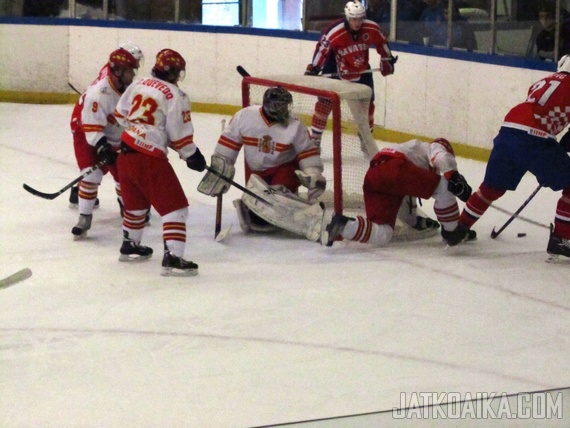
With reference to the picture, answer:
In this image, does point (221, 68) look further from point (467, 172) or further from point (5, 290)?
point (5, 290)

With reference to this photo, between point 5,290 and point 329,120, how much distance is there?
1.85 meters

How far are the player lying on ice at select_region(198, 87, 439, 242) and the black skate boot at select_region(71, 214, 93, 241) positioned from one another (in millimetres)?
562

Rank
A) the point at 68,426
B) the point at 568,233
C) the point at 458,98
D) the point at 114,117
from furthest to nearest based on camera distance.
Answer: the point at 458,98 < the point at 114,117 < the point at 568,233 < the point at 68,426

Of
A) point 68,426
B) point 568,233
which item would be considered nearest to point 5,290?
point 68,426

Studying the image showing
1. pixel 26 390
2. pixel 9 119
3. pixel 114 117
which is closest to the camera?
pixel 26 390

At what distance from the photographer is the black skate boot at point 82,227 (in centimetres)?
482

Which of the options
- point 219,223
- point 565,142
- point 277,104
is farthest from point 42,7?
point 565,142

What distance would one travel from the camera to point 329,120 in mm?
5109

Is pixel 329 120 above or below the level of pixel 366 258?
above

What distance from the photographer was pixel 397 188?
4.55 meters

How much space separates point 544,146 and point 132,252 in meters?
1.80

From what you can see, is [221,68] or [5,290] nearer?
[5,290]

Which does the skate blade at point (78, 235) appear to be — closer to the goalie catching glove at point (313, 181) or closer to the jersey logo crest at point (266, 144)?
the jersey logo crest at point (266, 144)

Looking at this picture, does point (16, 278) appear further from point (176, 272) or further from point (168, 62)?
point (168, 62)
